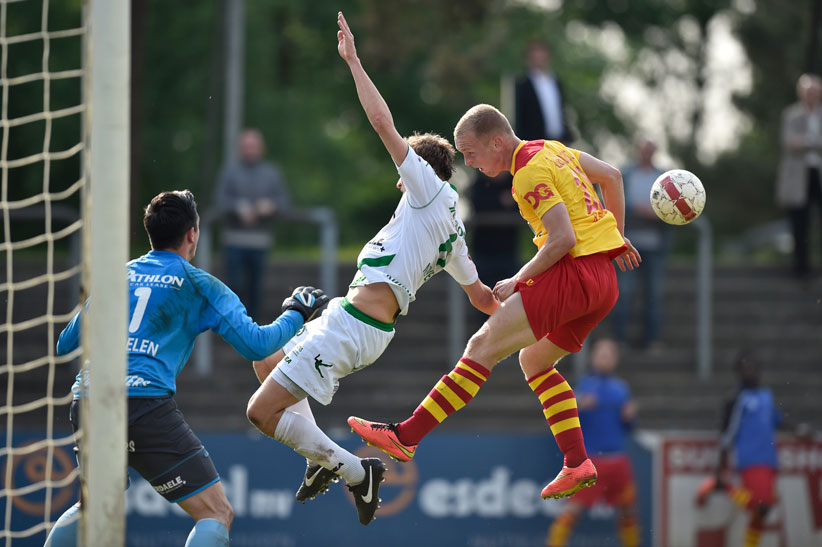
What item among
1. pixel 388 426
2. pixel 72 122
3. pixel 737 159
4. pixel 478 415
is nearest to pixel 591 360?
pixel 478 415

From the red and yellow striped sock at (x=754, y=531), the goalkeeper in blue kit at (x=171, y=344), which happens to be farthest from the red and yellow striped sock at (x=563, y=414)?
the red and yellow striped sock at (x=754, y=531)

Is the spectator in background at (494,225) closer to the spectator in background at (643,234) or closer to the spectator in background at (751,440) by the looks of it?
the spectator in background at (643,234)

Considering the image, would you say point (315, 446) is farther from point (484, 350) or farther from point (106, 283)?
point (106, 283)

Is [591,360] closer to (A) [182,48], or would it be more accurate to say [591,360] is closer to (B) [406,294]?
(B) [406,294]

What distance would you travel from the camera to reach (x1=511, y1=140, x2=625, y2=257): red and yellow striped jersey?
5785 mm

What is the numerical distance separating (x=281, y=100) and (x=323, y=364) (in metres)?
18.0

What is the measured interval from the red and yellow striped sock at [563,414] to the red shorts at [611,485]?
526 cm

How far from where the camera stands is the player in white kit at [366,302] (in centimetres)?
586

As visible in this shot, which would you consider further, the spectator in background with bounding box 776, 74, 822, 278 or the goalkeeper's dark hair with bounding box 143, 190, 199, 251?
the spectator in background with bounding box 776, 74, 822, 278

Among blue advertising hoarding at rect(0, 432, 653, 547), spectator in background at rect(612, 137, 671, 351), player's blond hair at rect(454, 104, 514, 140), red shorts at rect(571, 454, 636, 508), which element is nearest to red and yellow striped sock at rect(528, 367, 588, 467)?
player's blond hair at rect(454, 104, 514, 140)

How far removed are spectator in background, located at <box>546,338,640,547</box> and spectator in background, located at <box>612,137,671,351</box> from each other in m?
1.10

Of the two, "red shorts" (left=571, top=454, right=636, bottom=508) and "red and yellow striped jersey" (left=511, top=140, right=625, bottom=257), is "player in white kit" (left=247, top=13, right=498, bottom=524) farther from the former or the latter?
"red shorts" (left=571, top=454, right=636, bottom=508)

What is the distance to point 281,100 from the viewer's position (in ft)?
76.3

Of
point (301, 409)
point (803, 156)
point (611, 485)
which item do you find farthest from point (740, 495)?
point (301, 409)
